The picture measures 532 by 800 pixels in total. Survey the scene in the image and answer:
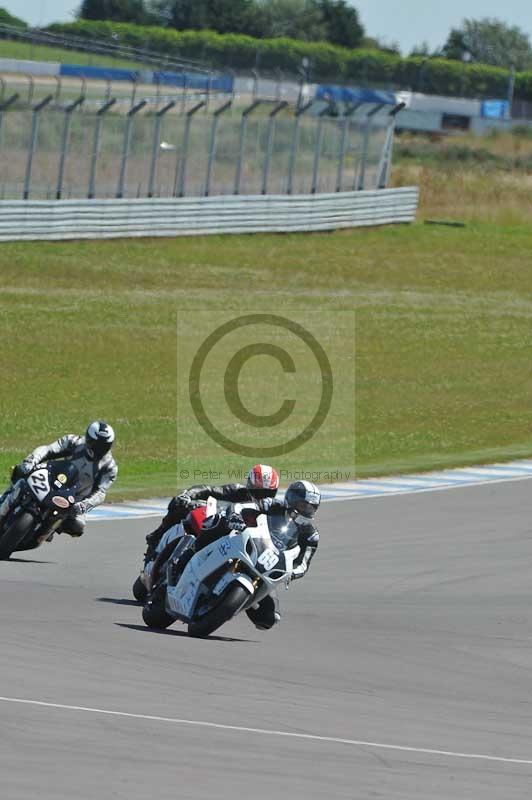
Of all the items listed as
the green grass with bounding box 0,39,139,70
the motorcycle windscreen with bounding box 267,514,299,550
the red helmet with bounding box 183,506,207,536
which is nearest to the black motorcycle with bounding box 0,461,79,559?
the red helmet with bounding box 183,506,207,536

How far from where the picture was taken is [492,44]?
573ft

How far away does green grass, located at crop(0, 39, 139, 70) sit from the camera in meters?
62.1

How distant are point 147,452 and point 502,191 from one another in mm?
36361

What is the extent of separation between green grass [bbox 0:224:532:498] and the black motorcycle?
4.19m

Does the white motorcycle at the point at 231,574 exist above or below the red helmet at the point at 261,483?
below

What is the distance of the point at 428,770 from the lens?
7.48 m

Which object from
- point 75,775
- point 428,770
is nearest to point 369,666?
point 428,770

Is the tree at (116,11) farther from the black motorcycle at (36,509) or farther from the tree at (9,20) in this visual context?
the black motorcycle at (36,509)

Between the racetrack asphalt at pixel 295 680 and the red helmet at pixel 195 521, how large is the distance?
0.79 metres

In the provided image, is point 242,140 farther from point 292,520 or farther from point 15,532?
point 292,520

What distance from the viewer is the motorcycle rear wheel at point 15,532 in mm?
13914

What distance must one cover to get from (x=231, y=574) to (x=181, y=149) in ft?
98.7

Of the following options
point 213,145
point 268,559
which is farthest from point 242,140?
point 268,559

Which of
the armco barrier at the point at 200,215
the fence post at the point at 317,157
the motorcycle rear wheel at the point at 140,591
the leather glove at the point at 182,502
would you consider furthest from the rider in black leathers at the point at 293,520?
the fence post at the point at 317,157
